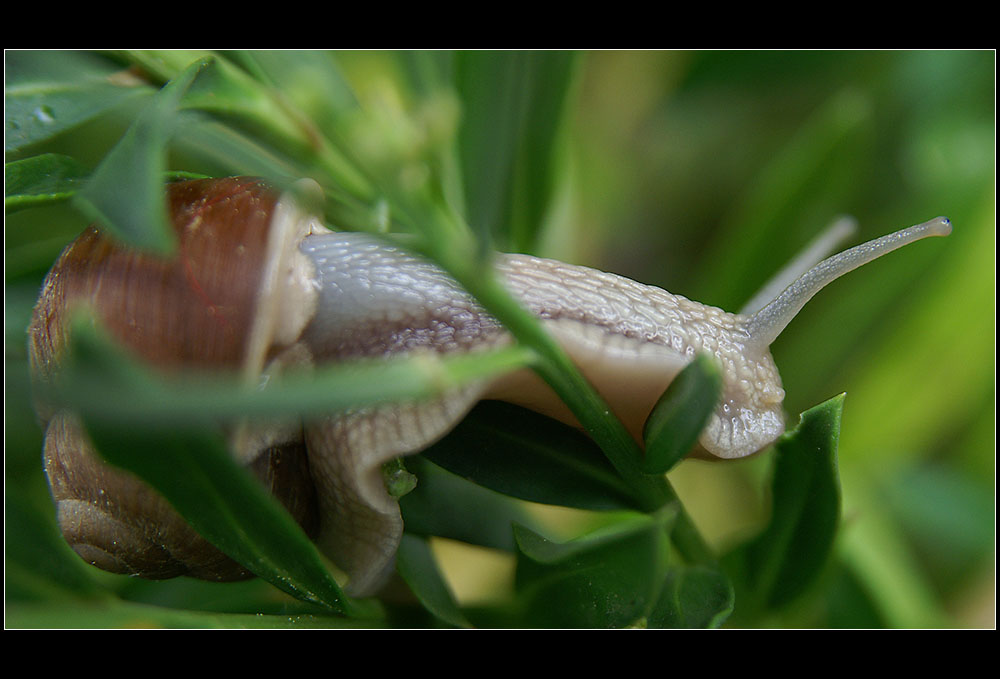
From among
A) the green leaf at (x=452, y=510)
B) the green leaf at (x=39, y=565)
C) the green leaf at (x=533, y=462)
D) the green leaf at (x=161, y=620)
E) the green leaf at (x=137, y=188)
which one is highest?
the green leaf at (x=137, y=188)

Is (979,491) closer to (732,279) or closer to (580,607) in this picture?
(732,279)

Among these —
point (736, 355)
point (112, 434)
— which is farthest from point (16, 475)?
point (736, 355)

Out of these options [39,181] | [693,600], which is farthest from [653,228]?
[39,181]

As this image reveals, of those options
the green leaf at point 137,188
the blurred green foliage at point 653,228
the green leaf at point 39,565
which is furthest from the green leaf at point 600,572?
the green leaf at point 39,565

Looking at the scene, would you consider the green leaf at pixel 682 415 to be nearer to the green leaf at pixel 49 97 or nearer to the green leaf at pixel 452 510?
the green leaf at pixel 452 510

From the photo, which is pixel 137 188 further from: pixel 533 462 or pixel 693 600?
pixel 693 600

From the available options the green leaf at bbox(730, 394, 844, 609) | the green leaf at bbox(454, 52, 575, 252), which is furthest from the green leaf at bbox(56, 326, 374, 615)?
the green leaf at bbox(454, 52, 575, 252)
